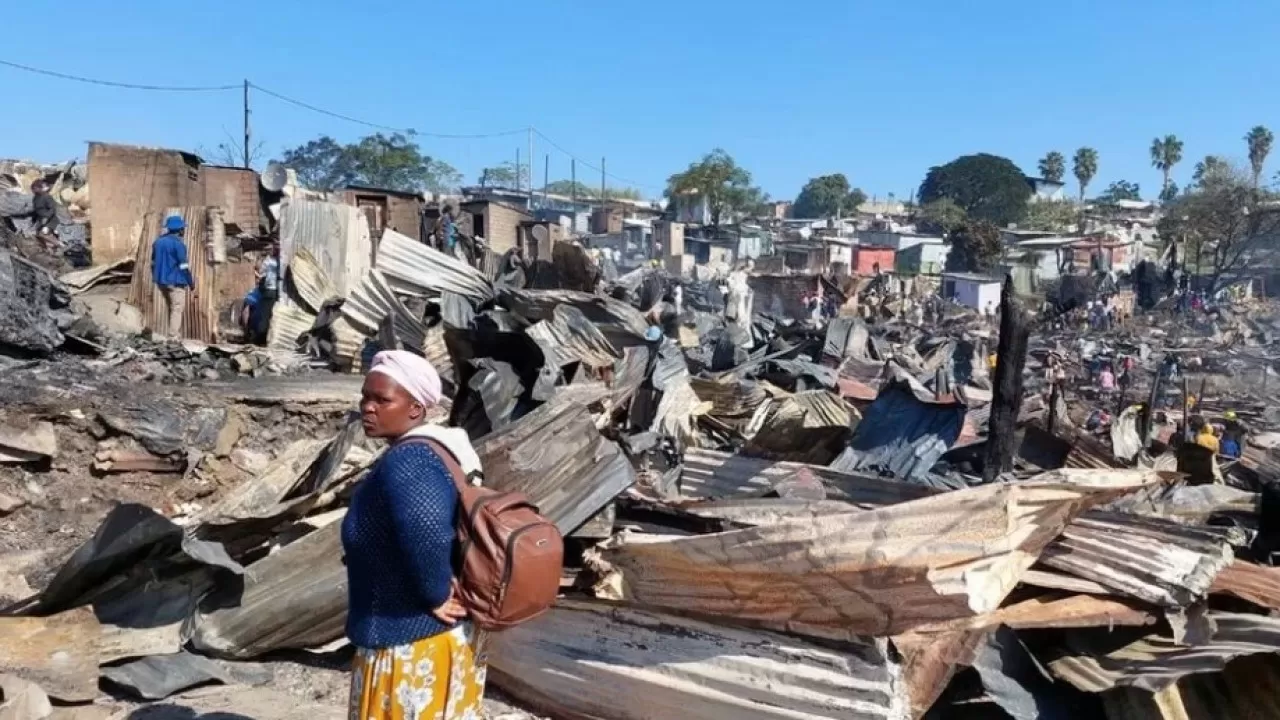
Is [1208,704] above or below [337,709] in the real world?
above

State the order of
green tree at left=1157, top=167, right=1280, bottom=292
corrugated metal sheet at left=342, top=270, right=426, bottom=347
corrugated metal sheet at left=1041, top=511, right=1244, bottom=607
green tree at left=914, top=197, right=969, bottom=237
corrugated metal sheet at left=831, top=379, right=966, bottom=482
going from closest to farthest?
corrugated metal sheet at left=1041, top=511, right=1244, bottom=607, corrugated metal sheet at left=831, top=379, right=966, bottom=482, corrugated metal sheet at left=342, top=270, right=426, bottom=347, green tree at left=1157, top=167, right=1280, bottom=292, green tree at left=914, top=197, right=969, bottom=237

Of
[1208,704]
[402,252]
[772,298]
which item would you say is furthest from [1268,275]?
[1208,704]

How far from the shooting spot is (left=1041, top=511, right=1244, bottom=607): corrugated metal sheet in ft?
10.6

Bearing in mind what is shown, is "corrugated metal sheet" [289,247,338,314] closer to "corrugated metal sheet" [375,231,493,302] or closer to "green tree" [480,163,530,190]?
"corrugated metal sheet" [375,231,493,302]

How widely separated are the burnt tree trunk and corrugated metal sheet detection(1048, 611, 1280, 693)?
1163 millimetres

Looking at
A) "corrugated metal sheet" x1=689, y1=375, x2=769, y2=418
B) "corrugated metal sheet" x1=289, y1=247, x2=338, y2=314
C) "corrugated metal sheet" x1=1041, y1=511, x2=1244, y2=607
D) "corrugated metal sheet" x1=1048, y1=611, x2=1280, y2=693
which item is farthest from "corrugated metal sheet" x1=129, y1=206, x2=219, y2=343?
"corrugated metal sheet" x1=1048, y1=611, x2=1280, y2=693

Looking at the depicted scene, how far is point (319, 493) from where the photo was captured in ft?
13.7

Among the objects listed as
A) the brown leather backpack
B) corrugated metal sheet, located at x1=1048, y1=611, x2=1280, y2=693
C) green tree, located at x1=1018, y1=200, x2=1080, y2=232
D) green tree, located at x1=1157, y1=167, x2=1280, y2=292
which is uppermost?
green tree, located at x1=1018, y1=200, x2=1080, y2=232

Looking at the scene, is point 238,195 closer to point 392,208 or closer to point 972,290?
point 392,208

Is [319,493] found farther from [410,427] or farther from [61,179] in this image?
[61,179]

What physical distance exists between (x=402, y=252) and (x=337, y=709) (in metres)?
6.85

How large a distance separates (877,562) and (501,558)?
49.5 inches

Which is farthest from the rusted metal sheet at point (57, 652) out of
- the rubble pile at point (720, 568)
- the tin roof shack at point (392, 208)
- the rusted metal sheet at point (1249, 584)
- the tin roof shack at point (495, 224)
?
the tin roof shack at point (495, 224)

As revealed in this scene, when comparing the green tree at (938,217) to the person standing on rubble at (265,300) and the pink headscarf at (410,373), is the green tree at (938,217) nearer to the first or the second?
the person standing on rubble at (265,300)
